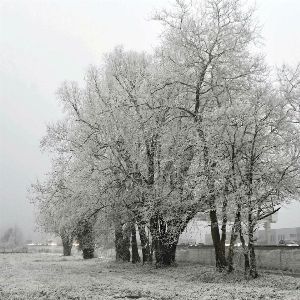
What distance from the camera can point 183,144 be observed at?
22.7 meters

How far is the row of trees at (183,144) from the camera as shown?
66.4 feet

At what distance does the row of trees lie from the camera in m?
20.2

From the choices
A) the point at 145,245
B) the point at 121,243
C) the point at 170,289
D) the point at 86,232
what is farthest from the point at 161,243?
the point at 170,289

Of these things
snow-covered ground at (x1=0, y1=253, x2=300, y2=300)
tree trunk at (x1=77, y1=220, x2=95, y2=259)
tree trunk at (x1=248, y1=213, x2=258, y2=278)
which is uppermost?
tree trunk at (x1=77, y1=220, x2=95, y2=259)

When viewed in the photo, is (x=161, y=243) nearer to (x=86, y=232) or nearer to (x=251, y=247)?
(x=251, y=247)

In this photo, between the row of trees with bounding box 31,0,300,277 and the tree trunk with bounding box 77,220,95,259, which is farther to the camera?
the tree trunk with bounding box 77,220,95,259

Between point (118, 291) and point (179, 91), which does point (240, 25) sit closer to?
point (179, 91)

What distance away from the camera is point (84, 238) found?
34.1 meters

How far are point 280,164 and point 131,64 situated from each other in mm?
13736

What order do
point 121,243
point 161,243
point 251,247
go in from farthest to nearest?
point 121,243 < point 161,243 < point 251,247

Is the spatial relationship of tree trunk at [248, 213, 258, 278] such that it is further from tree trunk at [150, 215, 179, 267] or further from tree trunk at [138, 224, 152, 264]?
tree trunk at [138, 224, 152, 264]

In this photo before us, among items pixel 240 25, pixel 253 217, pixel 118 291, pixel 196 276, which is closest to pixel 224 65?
pixel 240 25

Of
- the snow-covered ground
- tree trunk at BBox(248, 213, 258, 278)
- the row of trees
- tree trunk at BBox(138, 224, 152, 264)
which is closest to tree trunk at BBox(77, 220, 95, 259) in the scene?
the row of trees

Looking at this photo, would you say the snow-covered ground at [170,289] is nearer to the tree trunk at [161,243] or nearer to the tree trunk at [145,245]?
the tree trunk at [161,243]
